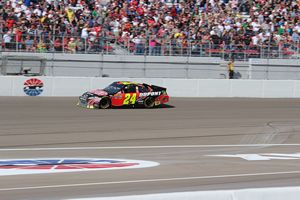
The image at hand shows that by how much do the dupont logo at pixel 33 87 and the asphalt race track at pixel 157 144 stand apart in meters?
0.86

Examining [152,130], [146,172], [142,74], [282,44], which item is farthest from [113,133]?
[282,44]

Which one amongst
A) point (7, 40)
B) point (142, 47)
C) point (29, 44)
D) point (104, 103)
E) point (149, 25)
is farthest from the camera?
point (149, 25)

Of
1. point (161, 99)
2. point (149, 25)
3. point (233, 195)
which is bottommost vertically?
point (161, 99)

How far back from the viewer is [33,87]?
26469mm

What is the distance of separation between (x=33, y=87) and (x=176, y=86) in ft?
20.8

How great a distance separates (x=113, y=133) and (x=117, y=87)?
21.4 feet

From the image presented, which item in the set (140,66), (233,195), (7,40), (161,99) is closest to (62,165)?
(233,195)

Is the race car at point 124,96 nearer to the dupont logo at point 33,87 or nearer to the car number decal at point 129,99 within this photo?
the car number decal at point 129,99

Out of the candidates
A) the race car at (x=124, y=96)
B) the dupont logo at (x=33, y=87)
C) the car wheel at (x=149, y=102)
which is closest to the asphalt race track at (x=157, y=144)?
the race car at (x=124, y=96)

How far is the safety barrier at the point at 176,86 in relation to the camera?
1037 inches

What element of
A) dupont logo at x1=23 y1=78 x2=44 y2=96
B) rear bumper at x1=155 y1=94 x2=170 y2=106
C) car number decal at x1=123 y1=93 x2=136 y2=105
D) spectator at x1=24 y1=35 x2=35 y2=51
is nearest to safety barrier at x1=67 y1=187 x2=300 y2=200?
car number decal at x1=123 y1=93 x2=136 y2=105

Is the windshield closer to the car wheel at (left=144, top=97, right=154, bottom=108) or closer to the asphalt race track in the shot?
the asphalt race track

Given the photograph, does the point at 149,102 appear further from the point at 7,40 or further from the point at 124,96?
the point at 7,40

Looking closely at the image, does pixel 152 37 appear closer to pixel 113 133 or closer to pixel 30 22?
pixel 30 22
